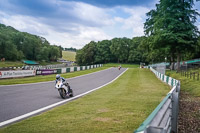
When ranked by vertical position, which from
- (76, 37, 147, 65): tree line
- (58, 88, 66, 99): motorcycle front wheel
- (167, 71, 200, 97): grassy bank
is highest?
(76, 37, 147, 65): tree line

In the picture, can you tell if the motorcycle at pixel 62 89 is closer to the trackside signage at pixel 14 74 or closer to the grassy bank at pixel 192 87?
the grassy bank at pixel 192 87

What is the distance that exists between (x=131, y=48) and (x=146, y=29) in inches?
2855

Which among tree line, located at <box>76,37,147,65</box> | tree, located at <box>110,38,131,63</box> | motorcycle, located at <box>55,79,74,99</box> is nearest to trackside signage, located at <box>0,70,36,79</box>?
motorcycle, located at <box>55,79,74,99</box>

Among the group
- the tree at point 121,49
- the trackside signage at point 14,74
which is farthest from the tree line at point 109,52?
the trackside signage at point 14,74

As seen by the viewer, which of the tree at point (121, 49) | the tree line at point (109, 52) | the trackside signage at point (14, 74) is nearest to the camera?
the trackside signage at point (14, 74)

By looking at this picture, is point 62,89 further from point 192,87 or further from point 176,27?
point 176,27

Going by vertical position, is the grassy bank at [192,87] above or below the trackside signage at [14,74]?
below

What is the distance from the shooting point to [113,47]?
123 m

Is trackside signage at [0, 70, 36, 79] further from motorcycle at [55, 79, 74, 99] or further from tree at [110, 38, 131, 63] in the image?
tree at [110, 38, 131, 63]

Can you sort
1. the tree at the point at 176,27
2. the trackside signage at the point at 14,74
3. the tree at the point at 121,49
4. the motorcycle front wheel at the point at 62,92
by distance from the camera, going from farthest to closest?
the tree at the point at 121,49 → the tree at the point at 176,27 → the trackside signage at the point at 14,74 → the motorcycle front wheel at the point at 62,92

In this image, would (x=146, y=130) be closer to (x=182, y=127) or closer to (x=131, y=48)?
(x=182, y=127)

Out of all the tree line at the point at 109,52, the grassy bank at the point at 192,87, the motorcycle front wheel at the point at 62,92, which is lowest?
the grassy bank at the point at 192,87

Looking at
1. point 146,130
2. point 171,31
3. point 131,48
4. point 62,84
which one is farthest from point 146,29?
point 131,48

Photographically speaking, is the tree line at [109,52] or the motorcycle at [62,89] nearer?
the motorcycle at [62,89]
